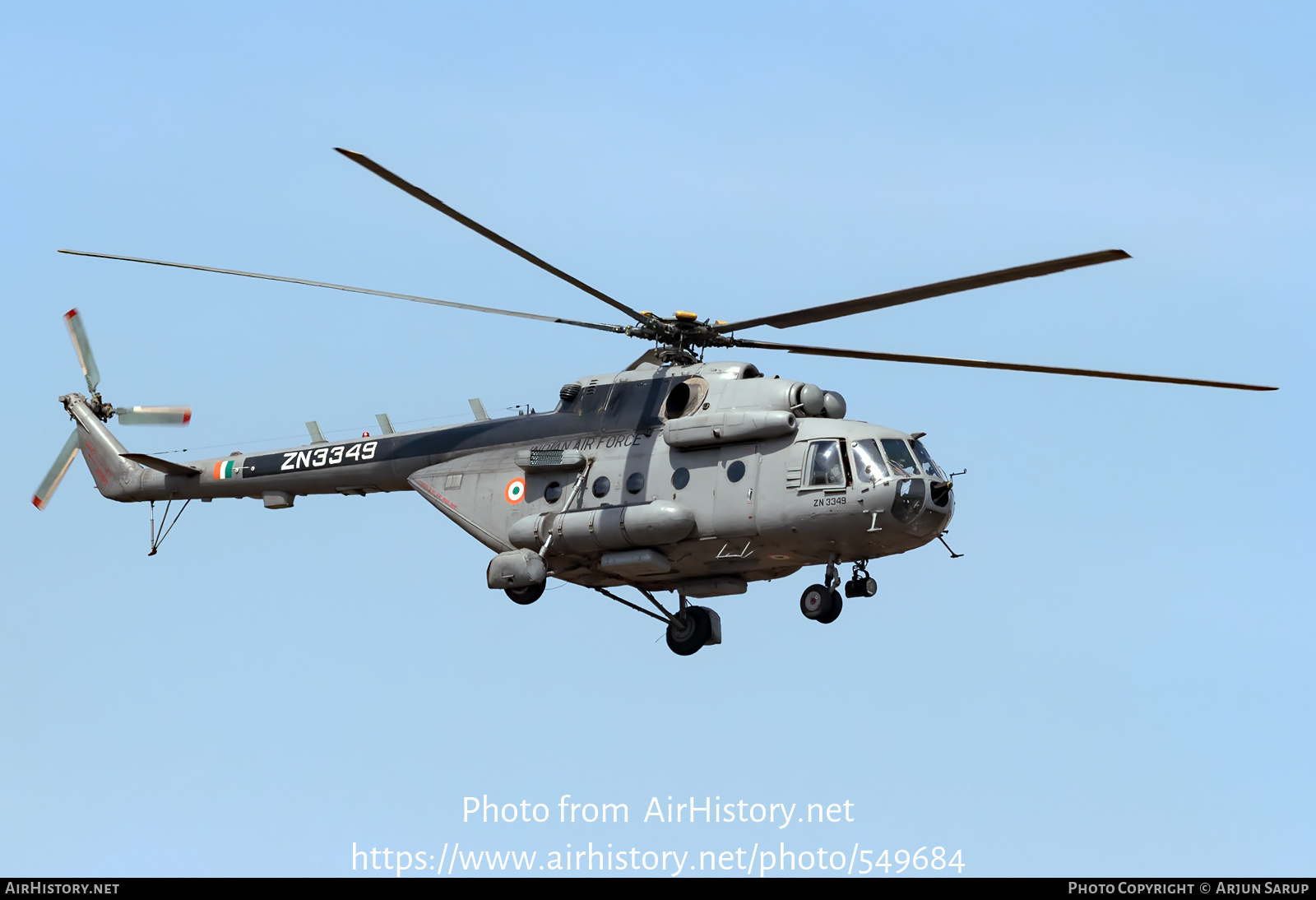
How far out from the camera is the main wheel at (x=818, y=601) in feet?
82.0

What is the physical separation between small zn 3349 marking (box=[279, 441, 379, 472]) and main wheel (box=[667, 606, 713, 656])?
599cm

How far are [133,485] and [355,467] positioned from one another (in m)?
5.17

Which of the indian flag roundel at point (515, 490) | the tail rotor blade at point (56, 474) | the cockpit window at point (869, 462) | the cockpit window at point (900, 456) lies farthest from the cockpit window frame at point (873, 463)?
the tail rotor blade at point (56, 474)

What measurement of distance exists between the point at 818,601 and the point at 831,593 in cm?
21

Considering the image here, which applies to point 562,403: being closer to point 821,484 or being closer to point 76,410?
point 821,484

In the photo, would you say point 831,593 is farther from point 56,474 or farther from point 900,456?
point 56,474

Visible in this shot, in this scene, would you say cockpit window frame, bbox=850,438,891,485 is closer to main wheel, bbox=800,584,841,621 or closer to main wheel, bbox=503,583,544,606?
main wheel, bbox=800,584,841,621

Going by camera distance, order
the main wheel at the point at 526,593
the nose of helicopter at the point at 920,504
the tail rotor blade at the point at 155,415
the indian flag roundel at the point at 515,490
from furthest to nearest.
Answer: the tail rotor blade at the point at 155,415
the indian flag roundel at the point at 515,490
the main wheel at the point at 526,593
the nose of helicopter at the point at 920,504

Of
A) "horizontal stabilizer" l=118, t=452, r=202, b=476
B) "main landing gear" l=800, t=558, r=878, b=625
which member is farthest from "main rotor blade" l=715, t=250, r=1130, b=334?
"horizontal stabilizer" l=118, t=452, r=202, b=476

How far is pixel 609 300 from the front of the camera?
25.7 meters

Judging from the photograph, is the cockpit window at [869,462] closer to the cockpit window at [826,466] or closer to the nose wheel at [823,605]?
the cockpit window at [826,466]

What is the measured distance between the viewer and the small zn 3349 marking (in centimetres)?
2916

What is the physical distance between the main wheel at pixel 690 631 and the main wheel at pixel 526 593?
2355 millimetres
